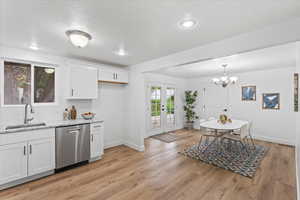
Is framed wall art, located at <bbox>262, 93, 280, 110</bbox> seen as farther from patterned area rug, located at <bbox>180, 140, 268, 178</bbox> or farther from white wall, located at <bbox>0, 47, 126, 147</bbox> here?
white wall, located at <bbox>0, 47, 126, 147</bbox>

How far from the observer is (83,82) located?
315cm

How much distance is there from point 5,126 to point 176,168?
334cm

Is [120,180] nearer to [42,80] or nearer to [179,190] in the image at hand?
[179,190]

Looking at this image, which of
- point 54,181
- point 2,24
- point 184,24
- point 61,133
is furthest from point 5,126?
point 184,24

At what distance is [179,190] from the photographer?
83.1 inches

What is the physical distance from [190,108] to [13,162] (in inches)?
231

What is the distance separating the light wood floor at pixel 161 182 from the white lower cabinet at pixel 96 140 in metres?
0.19

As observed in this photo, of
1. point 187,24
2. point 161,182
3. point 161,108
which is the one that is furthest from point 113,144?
point 187,24

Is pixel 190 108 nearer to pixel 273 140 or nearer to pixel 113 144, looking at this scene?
pixel 273 140

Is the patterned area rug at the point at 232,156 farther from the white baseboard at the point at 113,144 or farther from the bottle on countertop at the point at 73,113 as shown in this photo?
the bottle on countertop at the point at 73,113

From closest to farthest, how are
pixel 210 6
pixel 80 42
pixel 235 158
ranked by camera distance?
pixel 210 6, pixel 80 42, pixel 235 158

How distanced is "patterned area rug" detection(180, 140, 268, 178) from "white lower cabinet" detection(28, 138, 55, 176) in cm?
292

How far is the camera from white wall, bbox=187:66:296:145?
4.09 meters

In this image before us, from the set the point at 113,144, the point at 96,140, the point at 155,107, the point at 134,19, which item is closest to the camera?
the point at 134,19
